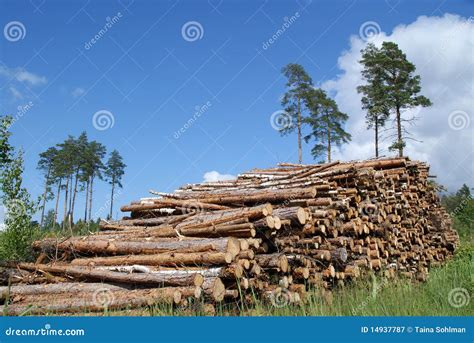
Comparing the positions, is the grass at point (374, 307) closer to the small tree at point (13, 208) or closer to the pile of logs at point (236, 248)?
the pile of logs at point (236, 248)

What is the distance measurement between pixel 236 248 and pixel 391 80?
26.1m

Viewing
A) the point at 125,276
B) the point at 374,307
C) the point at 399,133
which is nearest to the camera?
the point at 374,307

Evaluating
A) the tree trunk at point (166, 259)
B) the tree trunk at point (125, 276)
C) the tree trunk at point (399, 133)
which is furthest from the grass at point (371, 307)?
the tree trunk at point (399, 133)

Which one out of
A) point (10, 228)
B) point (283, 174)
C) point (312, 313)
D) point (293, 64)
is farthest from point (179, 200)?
point (293, 64)

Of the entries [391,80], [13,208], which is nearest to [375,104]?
[391,80]

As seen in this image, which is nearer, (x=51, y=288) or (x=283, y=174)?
(x=51, y=288)

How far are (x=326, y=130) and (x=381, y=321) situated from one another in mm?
26496

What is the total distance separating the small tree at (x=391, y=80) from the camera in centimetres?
2922

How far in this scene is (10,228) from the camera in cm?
1245

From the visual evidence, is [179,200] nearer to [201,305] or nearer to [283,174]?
[283,174]

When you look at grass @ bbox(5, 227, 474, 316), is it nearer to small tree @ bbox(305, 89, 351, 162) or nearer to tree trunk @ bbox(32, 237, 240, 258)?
tree trunk @ bbox(32, 237, 240, 258)

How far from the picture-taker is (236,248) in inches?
283

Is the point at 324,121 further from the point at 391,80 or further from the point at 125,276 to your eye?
the point at 125,276

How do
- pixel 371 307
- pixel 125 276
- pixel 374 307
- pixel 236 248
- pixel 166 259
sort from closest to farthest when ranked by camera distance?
pixel 374 307
pixel 371 307
pixel 236 248
pixel 125 276
pixel 166 259
